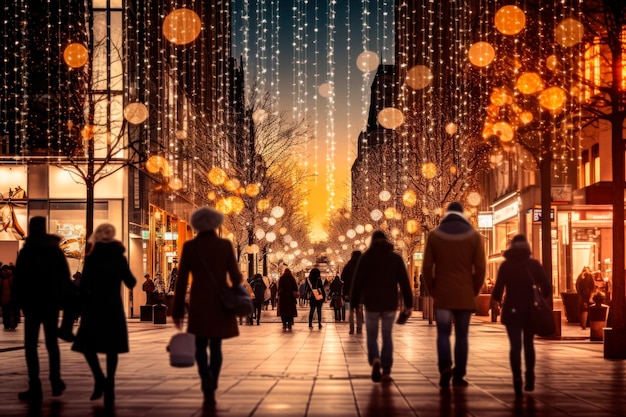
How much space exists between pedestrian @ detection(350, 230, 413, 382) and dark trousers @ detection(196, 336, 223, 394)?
258 centimetres

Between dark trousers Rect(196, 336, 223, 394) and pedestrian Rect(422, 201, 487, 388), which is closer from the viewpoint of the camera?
dark trousers Rect(196, 336, 223, 394)

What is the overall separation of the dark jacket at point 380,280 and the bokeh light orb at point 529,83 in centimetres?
867

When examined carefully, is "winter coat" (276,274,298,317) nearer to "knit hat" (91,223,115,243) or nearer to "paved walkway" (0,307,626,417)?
"paved walkway" (0,307,626,417)

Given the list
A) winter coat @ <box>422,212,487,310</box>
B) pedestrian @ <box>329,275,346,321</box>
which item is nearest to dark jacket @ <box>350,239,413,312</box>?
winter coat @ <box>422,212,487,310</box>

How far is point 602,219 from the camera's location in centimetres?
3662

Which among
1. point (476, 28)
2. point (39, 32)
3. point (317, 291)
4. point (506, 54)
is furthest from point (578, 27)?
point (476, 28)

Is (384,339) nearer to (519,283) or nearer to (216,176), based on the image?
(519,283)

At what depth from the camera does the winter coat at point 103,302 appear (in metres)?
10.3

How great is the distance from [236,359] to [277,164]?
42.0 m

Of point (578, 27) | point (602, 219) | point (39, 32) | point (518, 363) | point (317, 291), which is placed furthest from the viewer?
point (39, 32)

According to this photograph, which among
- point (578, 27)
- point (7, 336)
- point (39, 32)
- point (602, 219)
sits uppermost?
point (39, 32)

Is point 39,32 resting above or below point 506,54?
above

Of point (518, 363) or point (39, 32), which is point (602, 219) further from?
point (518, 363)

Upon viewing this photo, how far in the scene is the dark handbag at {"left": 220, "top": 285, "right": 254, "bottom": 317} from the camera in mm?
10234
